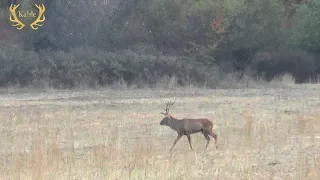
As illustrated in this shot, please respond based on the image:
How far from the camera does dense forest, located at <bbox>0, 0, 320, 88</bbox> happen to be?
3903 centimetres

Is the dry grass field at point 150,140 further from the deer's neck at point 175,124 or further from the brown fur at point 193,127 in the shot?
the deer's neck at point 175,124

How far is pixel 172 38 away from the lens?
1650 inches

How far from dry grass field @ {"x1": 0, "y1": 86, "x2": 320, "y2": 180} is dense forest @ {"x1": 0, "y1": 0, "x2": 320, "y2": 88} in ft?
34.5

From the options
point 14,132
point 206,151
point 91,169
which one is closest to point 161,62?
point 14,132

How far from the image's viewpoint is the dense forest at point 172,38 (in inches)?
1537

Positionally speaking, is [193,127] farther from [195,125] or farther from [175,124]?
[175,124]

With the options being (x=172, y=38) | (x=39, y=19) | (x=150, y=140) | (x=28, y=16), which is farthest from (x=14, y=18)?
(x=150, y=140)

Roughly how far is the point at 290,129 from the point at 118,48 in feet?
83.3

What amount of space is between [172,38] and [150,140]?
25.9 metres

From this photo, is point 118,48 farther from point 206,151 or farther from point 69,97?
point 206,151

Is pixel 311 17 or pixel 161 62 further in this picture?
pixel 311 17

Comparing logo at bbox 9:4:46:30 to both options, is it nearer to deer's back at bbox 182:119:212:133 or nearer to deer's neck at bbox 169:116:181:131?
deer's neck at bbox 169:116:181:131

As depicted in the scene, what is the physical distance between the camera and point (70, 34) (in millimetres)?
42281

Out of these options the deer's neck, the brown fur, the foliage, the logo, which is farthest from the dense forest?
the brown fur
